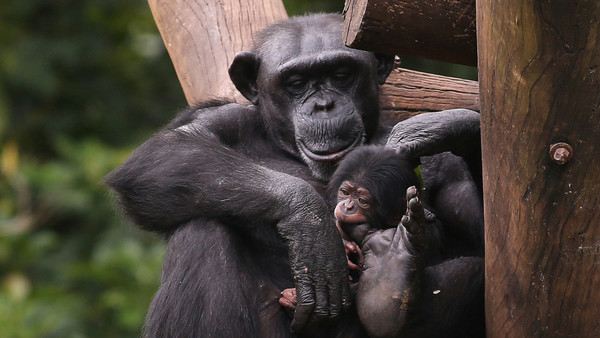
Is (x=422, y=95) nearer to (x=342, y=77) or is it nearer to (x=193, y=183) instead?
(x=342, y=77)

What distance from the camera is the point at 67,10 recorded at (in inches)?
362

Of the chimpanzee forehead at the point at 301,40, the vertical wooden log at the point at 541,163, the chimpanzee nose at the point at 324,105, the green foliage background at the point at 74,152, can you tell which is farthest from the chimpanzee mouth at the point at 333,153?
the green foliage background at the point at 74,152

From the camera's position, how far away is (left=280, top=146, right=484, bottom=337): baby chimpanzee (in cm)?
289

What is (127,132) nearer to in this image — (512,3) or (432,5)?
(432,5)

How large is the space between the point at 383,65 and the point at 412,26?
120 centimetres

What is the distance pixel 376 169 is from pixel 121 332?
16.5 feet

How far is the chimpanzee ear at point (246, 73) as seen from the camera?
161 inches

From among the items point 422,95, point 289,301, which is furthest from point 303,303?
point 422,95

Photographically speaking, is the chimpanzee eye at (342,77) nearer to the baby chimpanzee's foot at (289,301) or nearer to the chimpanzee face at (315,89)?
the chimpanzee face at (315,89)

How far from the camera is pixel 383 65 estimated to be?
4.12 meters

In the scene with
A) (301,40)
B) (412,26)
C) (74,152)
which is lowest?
(74,152)


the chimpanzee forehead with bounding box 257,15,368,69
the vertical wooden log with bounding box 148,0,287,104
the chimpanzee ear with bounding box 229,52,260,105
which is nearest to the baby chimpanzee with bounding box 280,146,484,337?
the chimpanzee forehead with bounding box 257,15,368,69

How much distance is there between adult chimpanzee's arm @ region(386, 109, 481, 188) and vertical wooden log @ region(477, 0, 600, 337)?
0.64 m

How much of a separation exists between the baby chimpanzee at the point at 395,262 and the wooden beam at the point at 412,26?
19.3 inches
